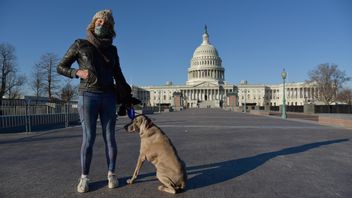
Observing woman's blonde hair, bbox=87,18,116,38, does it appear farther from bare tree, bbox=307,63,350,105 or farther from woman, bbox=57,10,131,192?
bare tree, bbox=307,63,350,105

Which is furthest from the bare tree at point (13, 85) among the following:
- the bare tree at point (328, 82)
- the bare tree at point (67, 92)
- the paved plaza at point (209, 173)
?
the bare tree at point (328, 82)

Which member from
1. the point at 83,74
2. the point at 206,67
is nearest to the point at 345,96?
the point at 206,67

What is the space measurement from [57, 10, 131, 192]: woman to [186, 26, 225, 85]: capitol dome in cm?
14613

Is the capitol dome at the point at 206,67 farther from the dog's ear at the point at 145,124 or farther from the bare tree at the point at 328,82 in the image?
the dog's ear at the point at 145,124

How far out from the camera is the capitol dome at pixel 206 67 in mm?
150875

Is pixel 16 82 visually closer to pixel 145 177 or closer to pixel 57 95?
pixel 57 95

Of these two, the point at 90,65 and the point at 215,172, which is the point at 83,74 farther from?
the point at 215,172

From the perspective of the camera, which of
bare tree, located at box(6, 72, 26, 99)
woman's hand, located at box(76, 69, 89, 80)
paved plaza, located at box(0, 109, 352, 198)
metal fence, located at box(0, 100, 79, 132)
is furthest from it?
bare tree, located at box(6, 72, 26, 99)

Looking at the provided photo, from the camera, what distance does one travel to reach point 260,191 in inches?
171

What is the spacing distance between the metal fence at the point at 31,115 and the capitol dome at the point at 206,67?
132 metres

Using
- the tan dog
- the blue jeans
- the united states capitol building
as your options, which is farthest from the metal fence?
the united states capitol building

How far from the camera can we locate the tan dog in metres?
4.13

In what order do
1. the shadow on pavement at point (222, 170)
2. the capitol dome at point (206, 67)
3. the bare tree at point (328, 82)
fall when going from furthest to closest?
the capitol dome at point (206, 67) < the bare tree at point (328, 82) < the shadow on pavement at point (222, 170)

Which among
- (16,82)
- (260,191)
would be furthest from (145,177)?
(16,82)
